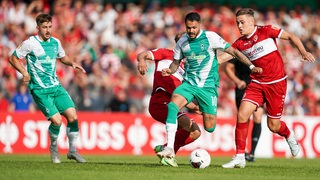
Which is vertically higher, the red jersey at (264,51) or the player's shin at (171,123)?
the red jersey at (264,51)

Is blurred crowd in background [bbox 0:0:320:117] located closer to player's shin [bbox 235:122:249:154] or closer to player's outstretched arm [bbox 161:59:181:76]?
player's outstretched arm [bbox 161:59:181:76]

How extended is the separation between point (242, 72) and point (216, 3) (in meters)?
14.3

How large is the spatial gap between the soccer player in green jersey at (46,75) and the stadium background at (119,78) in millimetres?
6597

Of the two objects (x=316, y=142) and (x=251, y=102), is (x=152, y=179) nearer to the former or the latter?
(x=251, y=102)

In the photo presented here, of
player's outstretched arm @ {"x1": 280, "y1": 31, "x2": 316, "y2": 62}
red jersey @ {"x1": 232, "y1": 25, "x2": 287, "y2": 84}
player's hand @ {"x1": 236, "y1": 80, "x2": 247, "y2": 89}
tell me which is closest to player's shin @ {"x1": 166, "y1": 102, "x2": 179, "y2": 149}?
red jersey @ {"x1": 232, "y1": 25, "x2": 287, "y2": 84}

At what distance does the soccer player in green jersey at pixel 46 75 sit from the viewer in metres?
15.7

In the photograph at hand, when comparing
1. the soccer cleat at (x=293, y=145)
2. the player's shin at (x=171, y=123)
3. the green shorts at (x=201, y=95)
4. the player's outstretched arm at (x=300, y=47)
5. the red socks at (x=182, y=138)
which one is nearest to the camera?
the player's shin at (x=171, y=123)

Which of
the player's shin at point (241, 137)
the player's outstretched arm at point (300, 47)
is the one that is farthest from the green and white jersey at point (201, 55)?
the player's outstretched arm at point (300, 47)

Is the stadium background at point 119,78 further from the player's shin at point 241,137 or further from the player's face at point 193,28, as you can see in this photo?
the player's face at point 193,28

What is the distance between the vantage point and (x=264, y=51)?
15.3m

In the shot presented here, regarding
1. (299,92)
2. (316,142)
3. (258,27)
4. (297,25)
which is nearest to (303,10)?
(297,25)

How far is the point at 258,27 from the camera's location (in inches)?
605

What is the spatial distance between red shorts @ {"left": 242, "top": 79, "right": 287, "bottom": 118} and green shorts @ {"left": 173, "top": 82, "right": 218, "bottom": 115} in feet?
1.85

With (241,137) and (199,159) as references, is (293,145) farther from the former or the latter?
(199,159)
